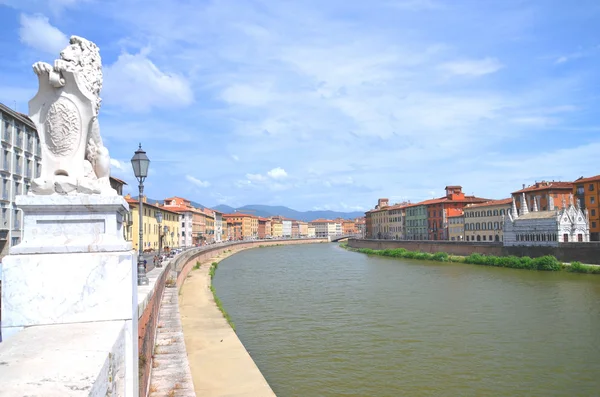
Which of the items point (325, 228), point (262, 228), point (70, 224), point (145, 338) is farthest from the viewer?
point (325, 228)

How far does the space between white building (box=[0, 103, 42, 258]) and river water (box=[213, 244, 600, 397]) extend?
59.1ft

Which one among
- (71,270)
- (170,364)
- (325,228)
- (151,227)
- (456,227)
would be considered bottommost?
(170,364)

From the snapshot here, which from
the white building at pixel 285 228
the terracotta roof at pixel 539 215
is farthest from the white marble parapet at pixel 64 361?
the white building at pixel 285 228

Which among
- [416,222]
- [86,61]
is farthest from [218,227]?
[86,61]

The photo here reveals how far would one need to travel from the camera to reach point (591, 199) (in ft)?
177

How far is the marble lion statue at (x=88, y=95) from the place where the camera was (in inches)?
153

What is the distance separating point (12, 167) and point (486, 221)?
58409 millimetres

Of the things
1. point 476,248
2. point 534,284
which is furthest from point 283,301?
point 476,248

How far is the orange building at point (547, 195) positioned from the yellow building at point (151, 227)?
4789cm

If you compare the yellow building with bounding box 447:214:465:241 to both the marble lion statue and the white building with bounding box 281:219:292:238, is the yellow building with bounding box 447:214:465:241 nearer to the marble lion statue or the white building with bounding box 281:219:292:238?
the marble lion statue

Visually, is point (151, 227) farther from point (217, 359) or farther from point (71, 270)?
point (71, 270)

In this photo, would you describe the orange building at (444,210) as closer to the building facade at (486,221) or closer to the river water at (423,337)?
the building facade at (486,221)

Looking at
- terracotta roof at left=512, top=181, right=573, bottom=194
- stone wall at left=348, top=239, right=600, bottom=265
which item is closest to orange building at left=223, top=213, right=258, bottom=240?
stone wall at left=348, top=239, right=600, bottom=265

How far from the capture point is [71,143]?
13.5ft
